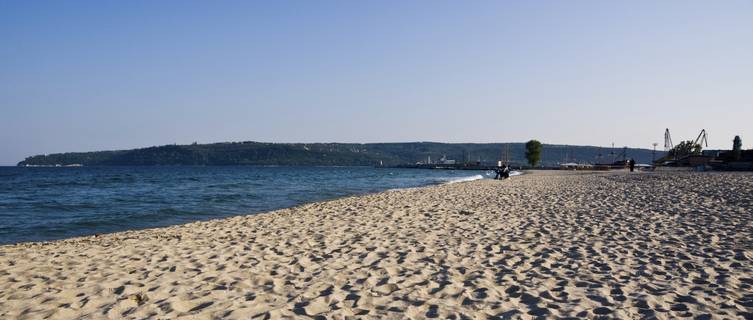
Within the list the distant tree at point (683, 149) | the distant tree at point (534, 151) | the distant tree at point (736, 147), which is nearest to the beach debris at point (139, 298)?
the distant tree at point (736, 147)

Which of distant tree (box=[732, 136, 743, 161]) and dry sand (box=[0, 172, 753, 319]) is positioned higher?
distant tree (box=[732, 136, 743, 161])

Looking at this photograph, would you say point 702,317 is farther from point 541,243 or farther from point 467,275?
point 541,243

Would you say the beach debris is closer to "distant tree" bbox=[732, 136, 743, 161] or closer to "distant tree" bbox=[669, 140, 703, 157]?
"distant tree" bbox=[732, 136, 743, 161]

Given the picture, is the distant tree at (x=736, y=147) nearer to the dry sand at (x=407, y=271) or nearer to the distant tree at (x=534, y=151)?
the dry sand at (x=407, y=271)

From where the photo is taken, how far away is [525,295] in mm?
5141

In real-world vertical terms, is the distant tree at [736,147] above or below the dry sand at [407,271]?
above

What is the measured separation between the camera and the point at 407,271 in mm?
6273

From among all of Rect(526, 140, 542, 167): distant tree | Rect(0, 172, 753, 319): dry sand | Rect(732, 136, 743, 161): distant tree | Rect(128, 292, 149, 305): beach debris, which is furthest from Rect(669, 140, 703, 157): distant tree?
Rect(128, 292, 149, 305): beach debris

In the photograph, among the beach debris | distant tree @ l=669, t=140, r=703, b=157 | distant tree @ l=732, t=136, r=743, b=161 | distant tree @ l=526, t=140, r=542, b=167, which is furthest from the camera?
distant tree @ l=526, t=140, r=542, b=167

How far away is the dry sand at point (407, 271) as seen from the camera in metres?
4.88

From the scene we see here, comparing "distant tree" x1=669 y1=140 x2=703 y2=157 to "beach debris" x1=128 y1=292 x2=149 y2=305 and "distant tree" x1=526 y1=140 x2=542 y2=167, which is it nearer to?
"distant tree" x1=526 y1=140 x2=542 y2=167

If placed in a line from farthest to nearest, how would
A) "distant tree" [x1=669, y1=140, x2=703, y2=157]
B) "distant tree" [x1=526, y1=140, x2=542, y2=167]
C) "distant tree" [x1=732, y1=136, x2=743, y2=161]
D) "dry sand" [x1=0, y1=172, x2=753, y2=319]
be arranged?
"distant tree" [x1=526, y1=140, x2=542, y2=167] → "distant tree" [x1=669, y1=140, x2=703, y2=157] → "distant tree" [x1=732, y1=136, x2=743, y2=161] → "dry sand" [x1=0, y1=172, x2=753, y2=319]

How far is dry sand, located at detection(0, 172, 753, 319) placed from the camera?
4.88 meters

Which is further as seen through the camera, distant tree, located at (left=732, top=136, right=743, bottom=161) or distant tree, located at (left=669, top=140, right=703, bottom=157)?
distant tree, located at (left=669, top=140, right=703, bottom=157)
